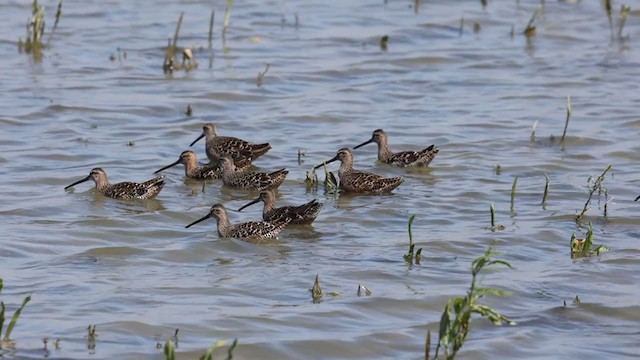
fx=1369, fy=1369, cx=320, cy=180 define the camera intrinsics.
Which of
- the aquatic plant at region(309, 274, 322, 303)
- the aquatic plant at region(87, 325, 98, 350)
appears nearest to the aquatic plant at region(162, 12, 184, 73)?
the aquatic plant at region(309, 274, 322, 303)

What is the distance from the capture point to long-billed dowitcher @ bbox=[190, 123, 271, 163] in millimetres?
13398

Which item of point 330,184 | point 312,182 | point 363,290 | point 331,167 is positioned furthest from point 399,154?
point 363,290

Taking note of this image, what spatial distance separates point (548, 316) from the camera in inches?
348

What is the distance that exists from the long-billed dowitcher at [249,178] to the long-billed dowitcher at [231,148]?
0.48m

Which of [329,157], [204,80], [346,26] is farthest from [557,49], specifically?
[329,157]

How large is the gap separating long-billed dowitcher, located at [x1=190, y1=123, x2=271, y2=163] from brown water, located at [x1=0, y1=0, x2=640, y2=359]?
258 mm

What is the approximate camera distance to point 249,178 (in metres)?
12.6

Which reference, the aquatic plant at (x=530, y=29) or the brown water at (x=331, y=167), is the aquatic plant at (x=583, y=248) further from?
the aquatic plant at (x=530, y=29)

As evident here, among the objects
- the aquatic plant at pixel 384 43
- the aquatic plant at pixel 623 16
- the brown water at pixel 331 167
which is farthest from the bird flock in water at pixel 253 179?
the aquatic plant at pixel 623 16

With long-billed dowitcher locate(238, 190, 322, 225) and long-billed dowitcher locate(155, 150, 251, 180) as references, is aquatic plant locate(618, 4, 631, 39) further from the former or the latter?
long-billed dowitcher locate(238, 190, 322, 225)

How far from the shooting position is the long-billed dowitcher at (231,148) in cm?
1340

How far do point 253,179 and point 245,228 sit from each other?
6.13ft

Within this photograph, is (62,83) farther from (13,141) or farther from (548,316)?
(548,316)

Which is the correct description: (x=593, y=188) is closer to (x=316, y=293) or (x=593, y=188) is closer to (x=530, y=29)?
(x=316, y=293)
